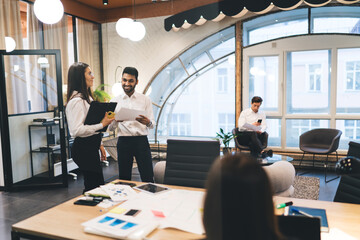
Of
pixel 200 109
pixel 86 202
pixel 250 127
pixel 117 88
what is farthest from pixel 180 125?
pixel 86 202

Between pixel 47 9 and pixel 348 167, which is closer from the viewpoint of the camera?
pixel 348 167

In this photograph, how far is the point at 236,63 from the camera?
20.0 ft

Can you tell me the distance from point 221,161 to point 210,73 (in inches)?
228

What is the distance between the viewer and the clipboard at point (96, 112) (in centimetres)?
264

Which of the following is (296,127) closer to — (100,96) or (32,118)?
(100,96)

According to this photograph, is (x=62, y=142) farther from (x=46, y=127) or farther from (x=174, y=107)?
(x=174, y=107)

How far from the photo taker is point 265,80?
6.04 meters

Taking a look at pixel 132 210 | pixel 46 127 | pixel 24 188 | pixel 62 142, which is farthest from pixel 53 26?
pixel 132 210

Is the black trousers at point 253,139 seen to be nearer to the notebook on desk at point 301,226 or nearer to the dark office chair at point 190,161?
the dark office chair at point 190,161

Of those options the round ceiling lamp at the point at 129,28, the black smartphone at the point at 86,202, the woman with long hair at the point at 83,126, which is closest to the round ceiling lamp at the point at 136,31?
the round ceiling lamp at the point at 129,28

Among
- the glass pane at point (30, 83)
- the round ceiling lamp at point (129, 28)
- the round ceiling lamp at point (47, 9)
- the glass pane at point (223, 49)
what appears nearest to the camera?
the round ceiling lamp at point (47, 9)

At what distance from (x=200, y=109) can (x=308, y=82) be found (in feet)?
7.40

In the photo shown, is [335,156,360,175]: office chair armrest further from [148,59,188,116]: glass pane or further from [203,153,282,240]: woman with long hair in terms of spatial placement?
[148,59,188,116]: glass pane

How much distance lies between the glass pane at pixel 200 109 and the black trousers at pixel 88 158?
3.92 m
